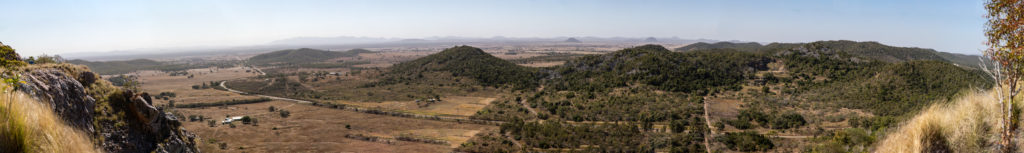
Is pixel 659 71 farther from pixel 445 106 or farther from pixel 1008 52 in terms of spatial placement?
pixel 1008 52

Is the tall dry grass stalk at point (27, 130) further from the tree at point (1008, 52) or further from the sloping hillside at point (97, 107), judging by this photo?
the tree at point (1008, 52)

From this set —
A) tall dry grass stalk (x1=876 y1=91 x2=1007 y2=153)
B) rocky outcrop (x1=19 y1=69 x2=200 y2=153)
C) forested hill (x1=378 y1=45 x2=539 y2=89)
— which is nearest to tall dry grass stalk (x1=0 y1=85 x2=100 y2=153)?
rocky outcrop (x1=19 y1=69 x2=200 y2=153)

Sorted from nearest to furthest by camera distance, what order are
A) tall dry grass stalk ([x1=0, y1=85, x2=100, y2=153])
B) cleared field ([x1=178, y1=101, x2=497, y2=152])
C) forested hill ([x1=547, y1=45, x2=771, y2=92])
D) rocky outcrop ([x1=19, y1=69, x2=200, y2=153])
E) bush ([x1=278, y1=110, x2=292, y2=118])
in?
tall dry grass stalk ([x1=0, y1=85, x2=100, y2=153])
rocky outcrop ([x1=19, y1=69, x2=200, y2=153])
cleared field ([x1=178, y1=101, x2=497, y2=152])
bush ([x1=278, y1=110, x2=292, y2=118])
forested hill ([x1=547, y1=45, x2=771, y2=92])

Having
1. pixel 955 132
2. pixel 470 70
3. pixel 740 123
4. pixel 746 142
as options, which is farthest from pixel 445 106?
pixel 955 132

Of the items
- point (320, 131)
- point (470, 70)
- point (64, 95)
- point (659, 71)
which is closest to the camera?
point (64, 95)

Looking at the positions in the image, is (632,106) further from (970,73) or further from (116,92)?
(116,92)

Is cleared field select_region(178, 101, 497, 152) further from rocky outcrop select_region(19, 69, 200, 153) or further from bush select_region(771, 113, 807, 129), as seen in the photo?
bush select_region(771, 113, 807, 129)
